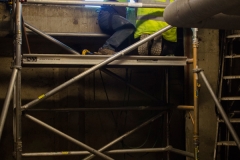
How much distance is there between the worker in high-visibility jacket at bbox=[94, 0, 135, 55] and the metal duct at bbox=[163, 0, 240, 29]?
5.43 ft

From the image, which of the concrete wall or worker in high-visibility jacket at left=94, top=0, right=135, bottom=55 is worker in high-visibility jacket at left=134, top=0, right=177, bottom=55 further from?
the concrete wall

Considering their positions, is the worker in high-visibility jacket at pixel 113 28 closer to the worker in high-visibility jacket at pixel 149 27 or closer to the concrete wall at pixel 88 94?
the worker in high-visibility jacket at pixel 149 27

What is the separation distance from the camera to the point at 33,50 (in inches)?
167

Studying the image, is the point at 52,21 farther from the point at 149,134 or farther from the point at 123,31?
the point at 149,134

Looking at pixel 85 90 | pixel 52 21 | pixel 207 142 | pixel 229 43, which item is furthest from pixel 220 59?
pixel 52 21

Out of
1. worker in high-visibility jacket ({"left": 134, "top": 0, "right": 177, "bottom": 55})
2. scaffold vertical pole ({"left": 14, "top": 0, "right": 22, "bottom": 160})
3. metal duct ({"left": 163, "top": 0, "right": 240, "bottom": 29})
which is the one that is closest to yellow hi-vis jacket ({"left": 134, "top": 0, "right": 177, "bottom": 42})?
worker in high-visibility jacket ({"left": 134, "top": 0, "right": 177, "bottom": 55})

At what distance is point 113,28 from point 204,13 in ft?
7.33

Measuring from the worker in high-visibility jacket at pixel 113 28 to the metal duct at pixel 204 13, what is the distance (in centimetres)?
165

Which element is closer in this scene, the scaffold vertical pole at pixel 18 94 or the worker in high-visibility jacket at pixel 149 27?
the scaffold vertical pole at pixel 18 94

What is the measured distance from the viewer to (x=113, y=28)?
375 cm

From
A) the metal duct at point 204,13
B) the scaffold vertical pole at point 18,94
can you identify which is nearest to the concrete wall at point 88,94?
the scaffold vertical pole at point 18,94

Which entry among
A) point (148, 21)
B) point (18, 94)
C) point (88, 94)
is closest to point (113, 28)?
point (148, 21)

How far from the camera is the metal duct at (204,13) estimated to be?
1465 millimetres

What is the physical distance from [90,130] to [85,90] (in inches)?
23.8
